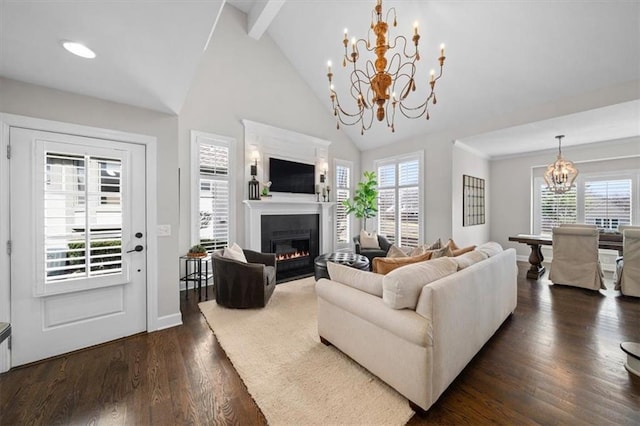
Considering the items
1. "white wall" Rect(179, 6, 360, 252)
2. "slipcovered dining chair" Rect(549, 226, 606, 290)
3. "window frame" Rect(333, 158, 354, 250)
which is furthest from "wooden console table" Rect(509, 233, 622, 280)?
"white wall" Rect(179, 6, 360, 252)

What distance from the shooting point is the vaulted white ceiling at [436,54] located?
1.54m

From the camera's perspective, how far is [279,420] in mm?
1568

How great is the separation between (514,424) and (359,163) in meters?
6.19

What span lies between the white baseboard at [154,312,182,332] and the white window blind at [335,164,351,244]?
4105 millimetres

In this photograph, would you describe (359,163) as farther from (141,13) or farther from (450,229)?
(141,13)

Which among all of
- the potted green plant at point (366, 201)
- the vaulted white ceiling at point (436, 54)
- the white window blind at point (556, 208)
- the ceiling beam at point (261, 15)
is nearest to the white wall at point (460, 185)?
the vaulted white ceiling at point (436, 54)

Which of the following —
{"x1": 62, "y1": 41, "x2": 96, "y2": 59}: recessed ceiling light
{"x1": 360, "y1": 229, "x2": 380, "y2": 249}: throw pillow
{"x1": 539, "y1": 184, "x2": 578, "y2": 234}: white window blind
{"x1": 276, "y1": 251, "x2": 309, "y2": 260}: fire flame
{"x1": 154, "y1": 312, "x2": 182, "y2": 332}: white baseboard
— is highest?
{"x1": 62, "y1": 41, "x2": 96, "y2": 59}: recessed ceiling light

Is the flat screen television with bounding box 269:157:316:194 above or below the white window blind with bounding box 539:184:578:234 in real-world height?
above

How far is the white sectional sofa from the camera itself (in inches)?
62.4

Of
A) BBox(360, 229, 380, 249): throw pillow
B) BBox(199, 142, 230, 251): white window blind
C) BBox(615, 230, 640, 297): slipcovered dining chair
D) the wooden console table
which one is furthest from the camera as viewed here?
BBox(360, 229, 380, 249): throw pillow

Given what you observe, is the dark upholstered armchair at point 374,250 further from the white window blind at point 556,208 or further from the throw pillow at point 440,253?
the white window blind at point 556,208

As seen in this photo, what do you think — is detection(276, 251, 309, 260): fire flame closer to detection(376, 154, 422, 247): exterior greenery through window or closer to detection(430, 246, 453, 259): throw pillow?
detection(376, 154, 422, 247): exterior greenery through window

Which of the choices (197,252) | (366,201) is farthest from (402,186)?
(197,252)

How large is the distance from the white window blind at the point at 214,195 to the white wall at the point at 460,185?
15.1 ft
